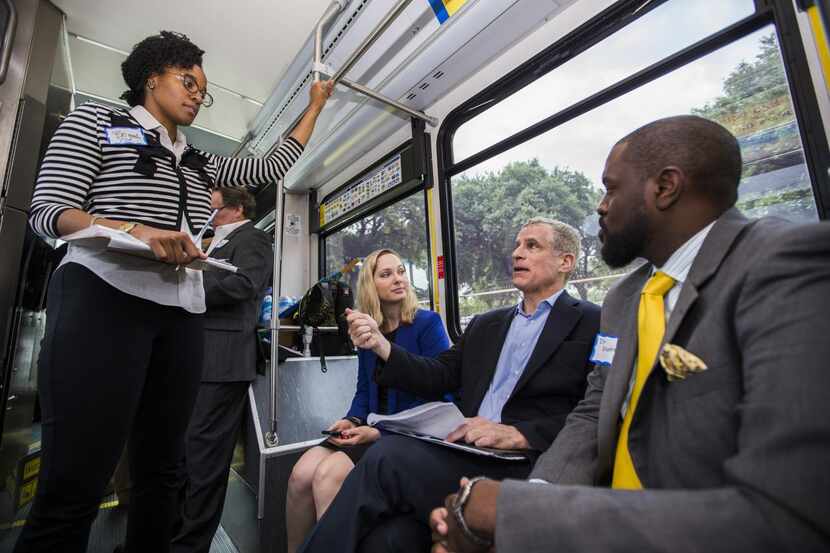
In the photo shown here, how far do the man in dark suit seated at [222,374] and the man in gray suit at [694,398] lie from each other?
1.70 m

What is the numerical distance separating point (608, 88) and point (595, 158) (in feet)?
1.22

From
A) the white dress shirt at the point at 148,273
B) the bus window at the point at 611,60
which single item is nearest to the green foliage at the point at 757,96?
the bus window at the point at 611,60

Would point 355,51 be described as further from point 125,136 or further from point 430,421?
point 430,421

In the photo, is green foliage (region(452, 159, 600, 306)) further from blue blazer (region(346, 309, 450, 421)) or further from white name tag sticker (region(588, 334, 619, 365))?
white name tag sticker (region(588, 334, 619, 365))

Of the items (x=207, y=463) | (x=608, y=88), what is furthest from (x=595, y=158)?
(x=207, y=463)

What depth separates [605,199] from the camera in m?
1.03

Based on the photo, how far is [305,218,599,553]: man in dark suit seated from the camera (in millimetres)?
1019

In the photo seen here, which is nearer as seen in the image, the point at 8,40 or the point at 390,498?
the point at 390,498

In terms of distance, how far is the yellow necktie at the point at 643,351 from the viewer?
0.72 metres

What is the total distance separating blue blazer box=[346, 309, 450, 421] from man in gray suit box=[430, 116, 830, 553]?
37.0 inches

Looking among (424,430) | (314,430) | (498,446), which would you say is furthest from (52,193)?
(314,430)

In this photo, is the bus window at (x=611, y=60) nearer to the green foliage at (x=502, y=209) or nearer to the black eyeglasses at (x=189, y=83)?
the green foliage at (x=502, y=209)

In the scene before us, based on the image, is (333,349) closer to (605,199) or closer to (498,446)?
(498,446)

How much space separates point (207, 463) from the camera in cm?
194
